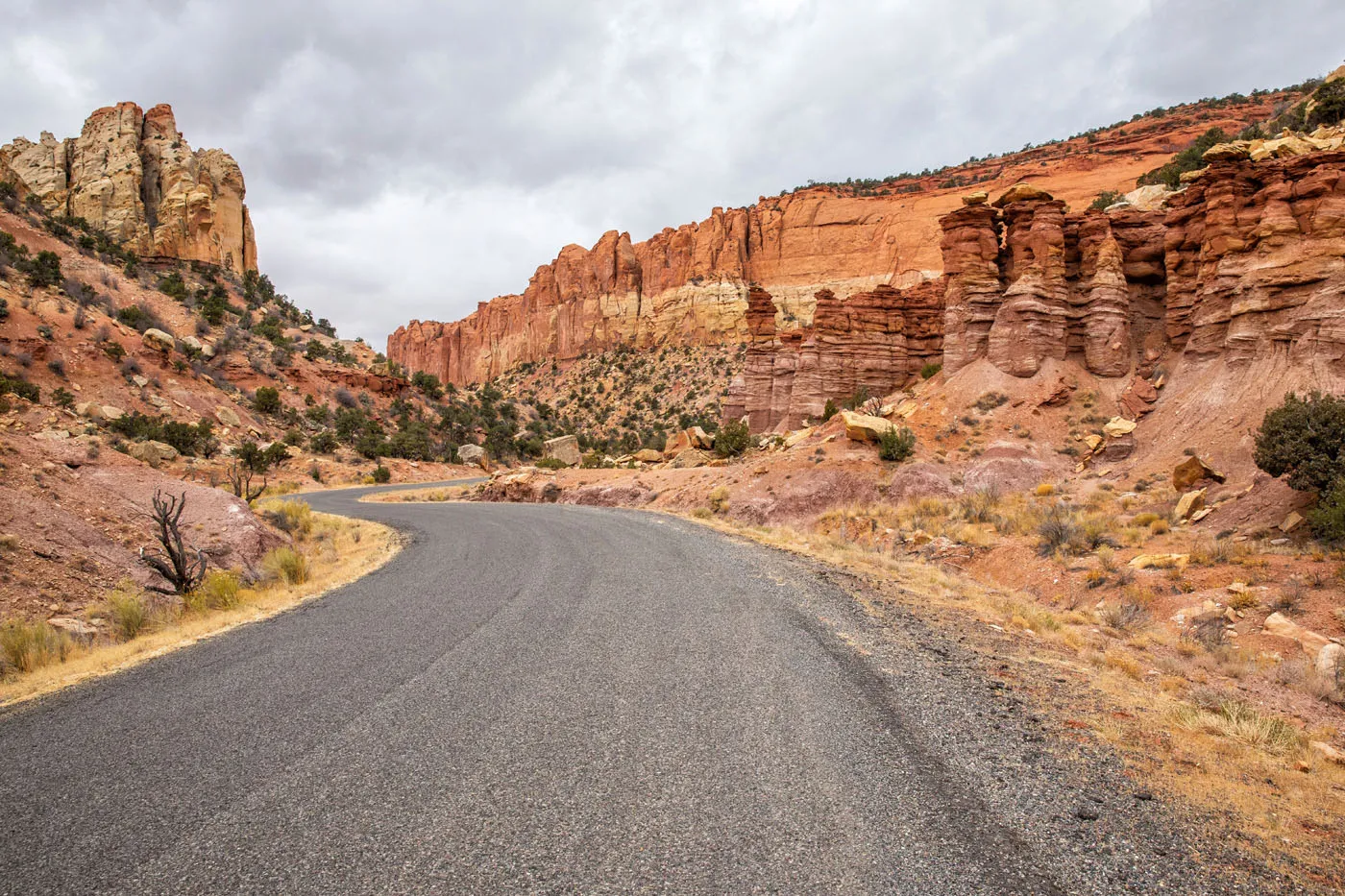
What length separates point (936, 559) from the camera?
13.5 m

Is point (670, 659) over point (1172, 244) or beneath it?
beneath

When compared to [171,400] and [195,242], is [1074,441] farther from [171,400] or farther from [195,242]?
[195,242]

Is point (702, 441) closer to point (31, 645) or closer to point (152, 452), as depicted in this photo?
point (152, 452)

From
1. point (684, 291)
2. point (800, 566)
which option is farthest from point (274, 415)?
point (684, 291)

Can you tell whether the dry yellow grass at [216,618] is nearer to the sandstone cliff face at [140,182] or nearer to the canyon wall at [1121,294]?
the canyon wall at [1121,294]

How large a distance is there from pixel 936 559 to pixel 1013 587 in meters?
2.24

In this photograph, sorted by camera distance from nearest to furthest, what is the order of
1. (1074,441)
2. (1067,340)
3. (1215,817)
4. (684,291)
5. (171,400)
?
(1215,817) → (1074,441) → (1067,340) → (171,400) → (684,291)

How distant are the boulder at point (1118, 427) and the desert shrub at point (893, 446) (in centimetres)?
617

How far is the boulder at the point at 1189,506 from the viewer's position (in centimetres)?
1233

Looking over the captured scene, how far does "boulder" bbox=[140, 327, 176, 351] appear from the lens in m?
32.5

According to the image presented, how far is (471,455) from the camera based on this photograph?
49438 mm

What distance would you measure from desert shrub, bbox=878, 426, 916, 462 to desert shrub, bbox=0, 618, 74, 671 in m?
20.6

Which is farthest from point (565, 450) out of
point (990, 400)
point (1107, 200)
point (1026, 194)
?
point (1107, 200)

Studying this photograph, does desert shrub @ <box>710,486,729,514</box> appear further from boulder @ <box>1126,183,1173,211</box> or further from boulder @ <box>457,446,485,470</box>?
boulder @ <box>457,446,485,470</box>
